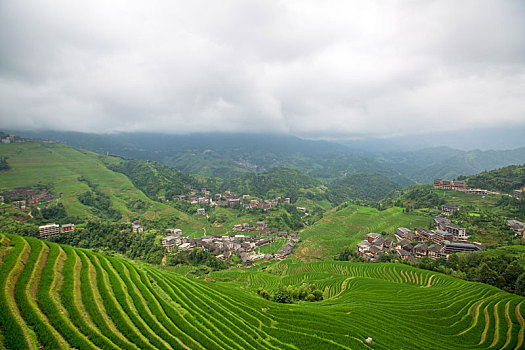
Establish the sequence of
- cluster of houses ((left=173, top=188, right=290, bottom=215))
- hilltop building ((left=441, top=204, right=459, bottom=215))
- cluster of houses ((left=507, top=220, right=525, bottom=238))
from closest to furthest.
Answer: cluster of houses ((left=507, top=220, right=525, bottom=238))
hilltop building ((left=441, top=204, right=459, bottom=215))
cluster of houses ((left=173, top=188, right=290, bottom=215))

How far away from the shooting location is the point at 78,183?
88.9m

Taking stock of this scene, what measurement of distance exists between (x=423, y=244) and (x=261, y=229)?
46.5 metres

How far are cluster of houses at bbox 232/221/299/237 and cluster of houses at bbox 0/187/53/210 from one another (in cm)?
6467

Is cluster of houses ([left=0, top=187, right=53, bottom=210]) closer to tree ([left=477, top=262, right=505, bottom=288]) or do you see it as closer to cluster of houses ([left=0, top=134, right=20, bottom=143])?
cluster of houses ([left=0, top=134, right=20, bottom=143])

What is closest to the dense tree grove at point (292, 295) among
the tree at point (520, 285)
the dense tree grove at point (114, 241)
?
the tree at point (520, 285)

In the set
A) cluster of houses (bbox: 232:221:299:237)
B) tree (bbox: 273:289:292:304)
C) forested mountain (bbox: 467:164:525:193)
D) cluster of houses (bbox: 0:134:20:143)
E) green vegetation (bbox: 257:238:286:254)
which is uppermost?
cluster of houses (bbox: 0:134:20:143)

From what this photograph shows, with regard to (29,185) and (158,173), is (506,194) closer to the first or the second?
(158,173)

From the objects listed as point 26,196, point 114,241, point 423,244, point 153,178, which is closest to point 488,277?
point 423,244

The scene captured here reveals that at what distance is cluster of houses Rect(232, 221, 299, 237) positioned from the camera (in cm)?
7244

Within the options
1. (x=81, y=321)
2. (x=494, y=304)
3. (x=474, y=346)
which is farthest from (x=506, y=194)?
(x=81, y=321)

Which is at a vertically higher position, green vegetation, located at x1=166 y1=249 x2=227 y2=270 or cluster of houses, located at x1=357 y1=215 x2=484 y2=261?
cluster of houses, located at x1=357 y1=215 x2=484 y2=261

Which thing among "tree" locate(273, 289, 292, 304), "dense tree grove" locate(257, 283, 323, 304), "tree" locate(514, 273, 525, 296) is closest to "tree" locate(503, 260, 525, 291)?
"tree" locate(514, 273, 525, 296)

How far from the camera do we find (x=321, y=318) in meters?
16.5

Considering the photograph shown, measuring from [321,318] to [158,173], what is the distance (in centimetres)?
12674
